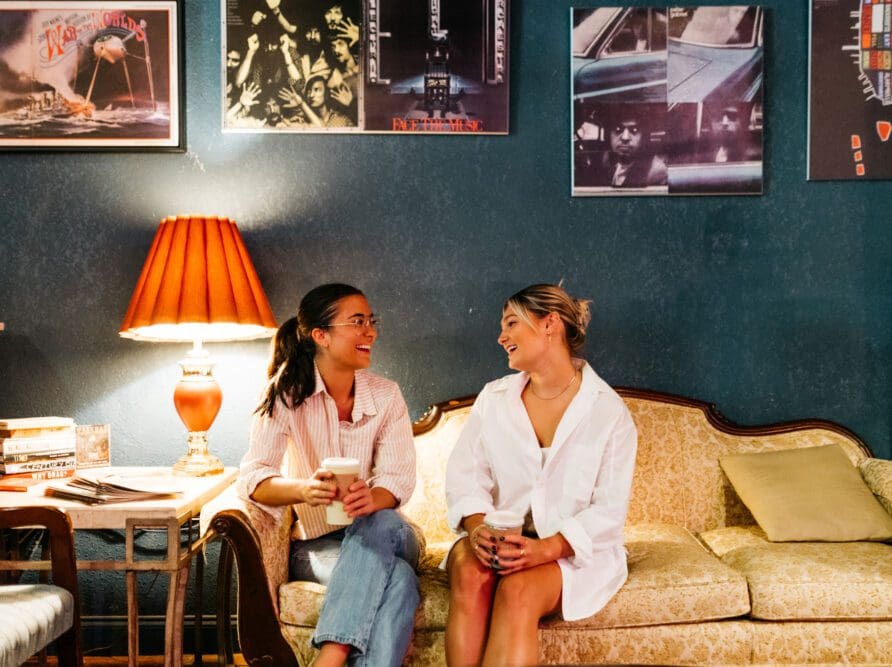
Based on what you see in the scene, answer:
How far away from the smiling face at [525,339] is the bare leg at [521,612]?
571 mm

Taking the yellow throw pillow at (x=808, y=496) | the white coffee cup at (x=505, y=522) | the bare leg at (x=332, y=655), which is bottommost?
the bare leg at (x=332, y=655)

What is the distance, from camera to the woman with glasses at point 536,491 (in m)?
2.03

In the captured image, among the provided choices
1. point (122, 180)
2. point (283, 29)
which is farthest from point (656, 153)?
point (122, 180)

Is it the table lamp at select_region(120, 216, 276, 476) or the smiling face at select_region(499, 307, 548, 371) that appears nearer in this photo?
the smiling face at select_region(499, 307, 548, 371)

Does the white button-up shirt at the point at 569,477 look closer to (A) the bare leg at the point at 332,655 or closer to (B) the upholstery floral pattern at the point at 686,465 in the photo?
(A) the bare leg at the point at 332,655

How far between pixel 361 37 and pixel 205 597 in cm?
216

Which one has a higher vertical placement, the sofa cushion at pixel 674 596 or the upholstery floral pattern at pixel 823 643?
the sofa cushion at pixel 674 596

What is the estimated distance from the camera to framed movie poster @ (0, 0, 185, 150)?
3113mm

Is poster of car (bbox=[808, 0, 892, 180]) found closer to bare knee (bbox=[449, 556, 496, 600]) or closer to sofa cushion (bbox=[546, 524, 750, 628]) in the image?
sofa cushion (bbox=[546, 524, 750, 628])

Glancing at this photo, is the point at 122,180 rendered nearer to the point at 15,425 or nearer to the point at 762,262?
the point at 15,425

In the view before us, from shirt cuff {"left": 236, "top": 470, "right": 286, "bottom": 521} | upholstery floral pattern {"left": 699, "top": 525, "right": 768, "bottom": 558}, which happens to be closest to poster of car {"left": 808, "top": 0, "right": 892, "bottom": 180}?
upholstery floral pattern {"left": 699, "top": 525, "right": 768, "bottom": 558}

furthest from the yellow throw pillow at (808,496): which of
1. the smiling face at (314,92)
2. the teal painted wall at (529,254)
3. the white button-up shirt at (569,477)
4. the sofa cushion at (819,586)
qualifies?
the smiling face at (314,92)

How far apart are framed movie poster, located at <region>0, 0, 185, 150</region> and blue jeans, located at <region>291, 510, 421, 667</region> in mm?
1731

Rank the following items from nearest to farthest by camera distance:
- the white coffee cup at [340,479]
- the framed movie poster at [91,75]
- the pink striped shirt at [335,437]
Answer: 1. the white coffee cup at [340,479]
2. the pink striped shirt at [335,437]
3. the framed movie poster at [91,75]
